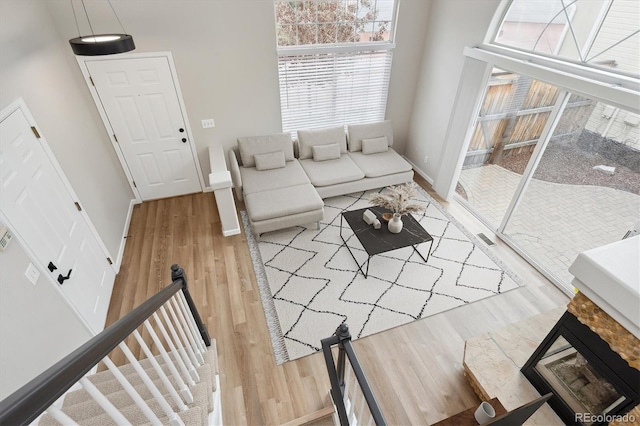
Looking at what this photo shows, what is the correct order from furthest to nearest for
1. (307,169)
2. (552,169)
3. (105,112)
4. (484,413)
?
(307,169) → (105,112) → (552,169) → (484,413)

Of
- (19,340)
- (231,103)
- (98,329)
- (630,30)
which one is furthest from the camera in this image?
(231,103)

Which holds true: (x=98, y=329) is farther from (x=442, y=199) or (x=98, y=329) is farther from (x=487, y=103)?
(x=487, y=103)

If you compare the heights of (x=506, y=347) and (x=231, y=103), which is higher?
(x=231, y=103)

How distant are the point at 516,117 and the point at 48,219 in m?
4.75

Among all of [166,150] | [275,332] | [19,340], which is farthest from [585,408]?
[166,150]

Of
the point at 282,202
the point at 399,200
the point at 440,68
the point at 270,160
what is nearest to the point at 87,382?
the point at 399,200

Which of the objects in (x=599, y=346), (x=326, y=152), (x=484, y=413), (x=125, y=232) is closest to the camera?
(x=599, y=346)

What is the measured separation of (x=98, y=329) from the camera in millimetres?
2836

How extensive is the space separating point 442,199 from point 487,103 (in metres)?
1.45

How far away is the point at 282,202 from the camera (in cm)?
388

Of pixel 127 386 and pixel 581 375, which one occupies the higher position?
pixel 127 386

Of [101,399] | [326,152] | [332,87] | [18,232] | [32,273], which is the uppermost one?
[101,399]

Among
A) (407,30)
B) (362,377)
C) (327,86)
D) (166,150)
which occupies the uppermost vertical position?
(407,30)

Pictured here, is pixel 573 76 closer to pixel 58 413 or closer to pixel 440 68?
pixel 440 68
